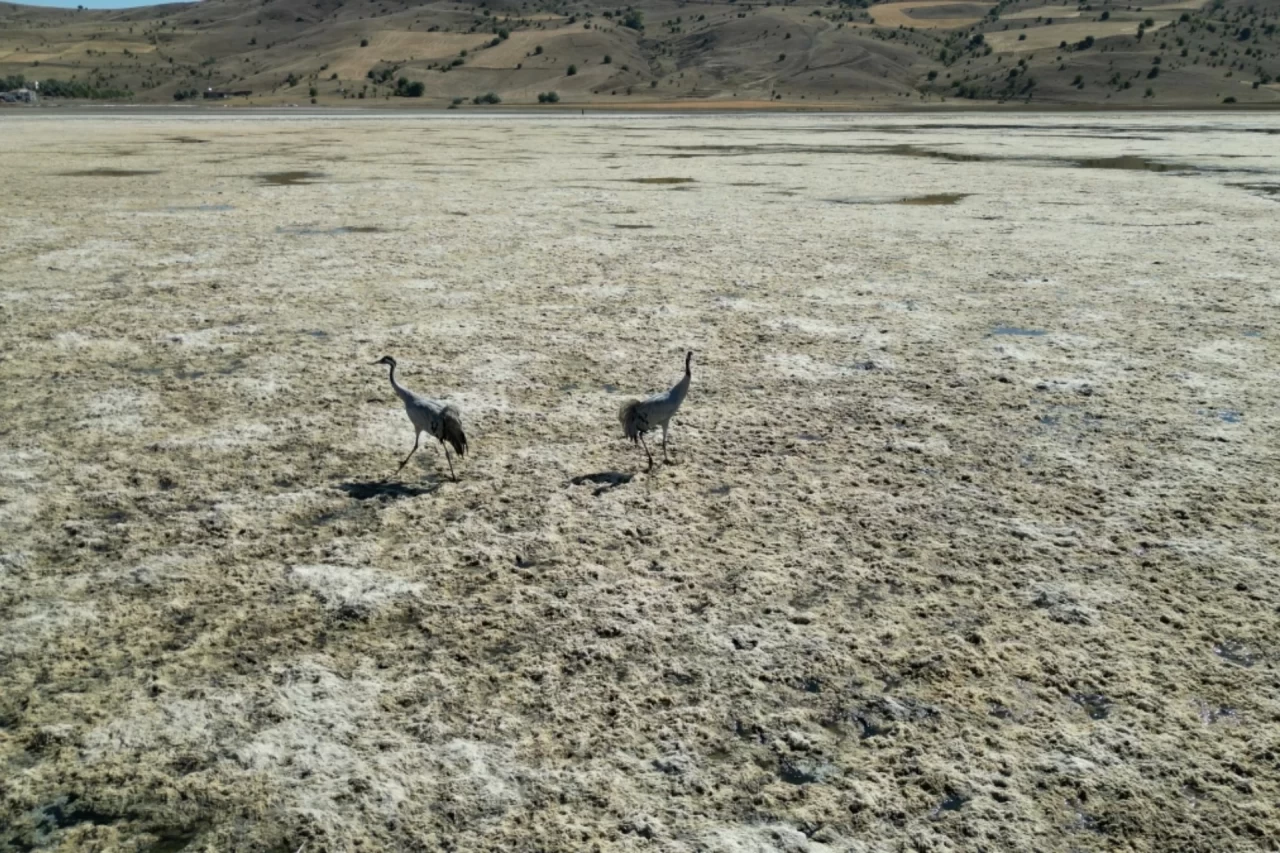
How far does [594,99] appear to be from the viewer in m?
85.5

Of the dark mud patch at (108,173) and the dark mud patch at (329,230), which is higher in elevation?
the dark mud patch at (108,173)

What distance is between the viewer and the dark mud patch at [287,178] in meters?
18.7

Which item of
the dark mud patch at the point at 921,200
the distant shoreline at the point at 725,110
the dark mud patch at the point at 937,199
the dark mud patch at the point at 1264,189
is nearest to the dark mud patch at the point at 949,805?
the dark mud patch at the point at 921,200

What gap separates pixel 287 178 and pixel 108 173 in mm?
4159

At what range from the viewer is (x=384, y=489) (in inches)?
212

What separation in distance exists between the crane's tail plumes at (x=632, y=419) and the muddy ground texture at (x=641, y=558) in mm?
315

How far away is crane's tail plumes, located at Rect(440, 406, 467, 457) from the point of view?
5.20 meters

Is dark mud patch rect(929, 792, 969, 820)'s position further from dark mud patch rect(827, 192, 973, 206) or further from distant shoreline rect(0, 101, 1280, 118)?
distant shoreline rect(0, 101, 1280, 118)

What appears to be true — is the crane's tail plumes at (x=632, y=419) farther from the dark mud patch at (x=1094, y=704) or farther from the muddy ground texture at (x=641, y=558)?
the dark mud patch at (x=1094, y=704)

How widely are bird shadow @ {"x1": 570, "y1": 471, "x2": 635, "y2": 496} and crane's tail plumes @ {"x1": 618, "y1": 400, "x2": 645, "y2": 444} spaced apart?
0.27 metres

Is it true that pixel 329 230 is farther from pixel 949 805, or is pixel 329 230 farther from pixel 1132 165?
pixel 1132 165

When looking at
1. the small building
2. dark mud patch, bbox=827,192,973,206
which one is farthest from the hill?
dark mud patch, bbox=827,192,973,206

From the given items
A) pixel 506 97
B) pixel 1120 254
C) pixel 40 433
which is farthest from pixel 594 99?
pixel 40 433

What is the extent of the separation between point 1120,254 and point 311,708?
11.0 m
